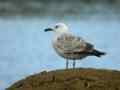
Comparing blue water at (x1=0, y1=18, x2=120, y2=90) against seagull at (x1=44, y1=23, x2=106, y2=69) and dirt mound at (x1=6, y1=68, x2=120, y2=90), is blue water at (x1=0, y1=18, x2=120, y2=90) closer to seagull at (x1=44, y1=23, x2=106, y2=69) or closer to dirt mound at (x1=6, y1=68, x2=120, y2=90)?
seagull at (x1=44, y1=23, x2=106, y2=69)

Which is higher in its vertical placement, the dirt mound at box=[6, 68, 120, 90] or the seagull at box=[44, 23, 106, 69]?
the seagull at box=[44, 23, 106, 69]

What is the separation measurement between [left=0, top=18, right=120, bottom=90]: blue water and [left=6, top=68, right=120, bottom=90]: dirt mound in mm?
6961

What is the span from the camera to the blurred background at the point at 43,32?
2073 centimetres

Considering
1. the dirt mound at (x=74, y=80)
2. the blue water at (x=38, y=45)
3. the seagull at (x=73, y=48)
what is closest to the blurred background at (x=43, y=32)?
the blue water at (x=38, y=45)

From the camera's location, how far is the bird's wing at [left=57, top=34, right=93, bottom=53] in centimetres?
1197

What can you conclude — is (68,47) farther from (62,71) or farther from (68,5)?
(68,5)

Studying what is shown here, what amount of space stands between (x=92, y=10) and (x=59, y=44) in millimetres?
25774

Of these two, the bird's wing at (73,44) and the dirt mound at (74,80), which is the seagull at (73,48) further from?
the dirt mound at (74,80)

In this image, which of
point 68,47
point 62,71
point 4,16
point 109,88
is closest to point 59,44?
point 68,47

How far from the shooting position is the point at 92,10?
37938 millimetres

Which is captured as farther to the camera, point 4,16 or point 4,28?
point 4,16

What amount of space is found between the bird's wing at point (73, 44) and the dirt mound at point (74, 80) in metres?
1.48

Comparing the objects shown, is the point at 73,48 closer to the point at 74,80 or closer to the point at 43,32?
the point at 74,80

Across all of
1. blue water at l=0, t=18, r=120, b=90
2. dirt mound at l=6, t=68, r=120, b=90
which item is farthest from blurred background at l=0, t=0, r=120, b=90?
dirt mound at l=6, t=68, r=120, b=90
